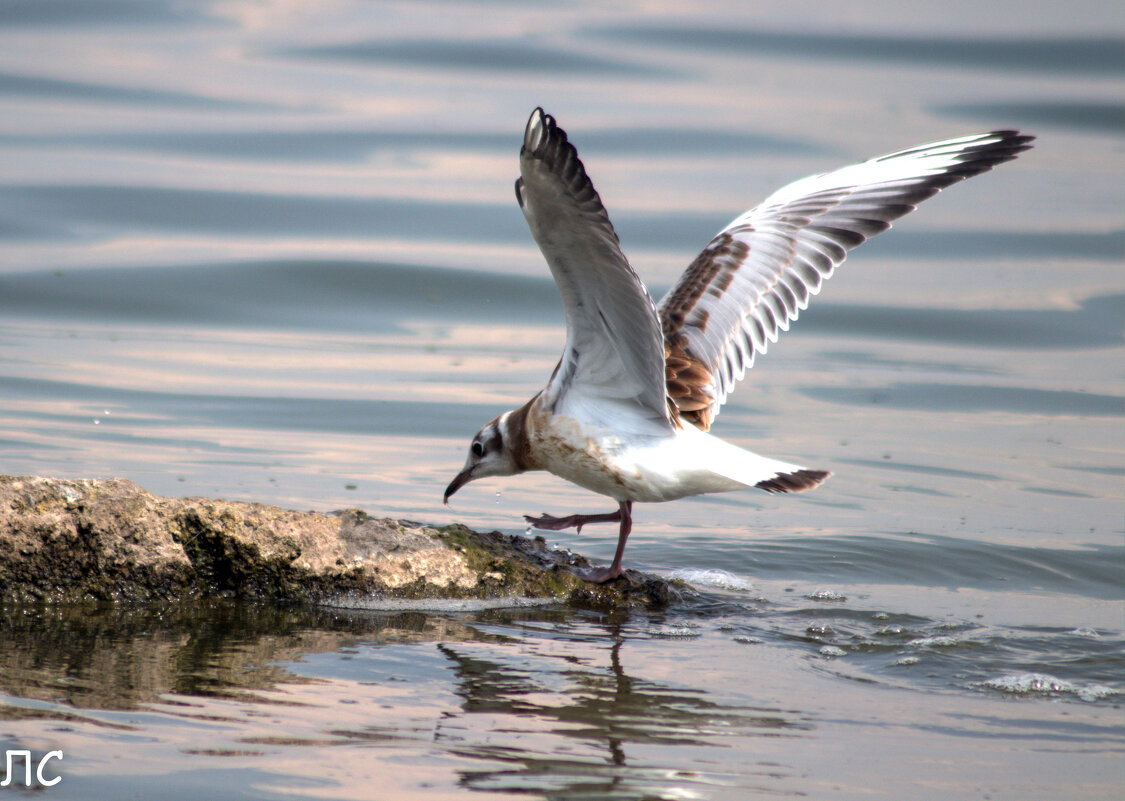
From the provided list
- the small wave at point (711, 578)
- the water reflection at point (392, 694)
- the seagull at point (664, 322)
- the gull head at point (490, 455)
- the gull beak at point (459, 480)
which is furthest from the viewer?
the gull beak at point (459, 480)

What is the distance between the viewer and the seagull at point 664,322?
15.5 feet

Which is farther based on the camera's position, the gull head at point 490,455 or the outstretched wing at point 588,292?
the gull head at point 490,455

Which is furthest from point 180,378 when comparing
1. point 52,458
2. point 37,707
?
point 37,707

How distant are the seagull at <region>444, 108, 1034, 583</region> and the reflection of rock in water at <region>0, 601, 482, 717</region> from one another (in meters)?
1.16

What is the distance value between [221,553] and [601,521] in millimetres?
1786

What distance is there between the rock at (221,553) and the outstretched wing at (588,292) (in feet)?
2.78

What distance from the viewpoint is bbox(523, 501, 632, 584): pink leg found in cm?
554

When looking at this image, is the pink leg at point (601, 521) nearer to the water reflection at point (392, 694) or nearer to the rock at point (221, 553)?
the rock at point (221, 553)

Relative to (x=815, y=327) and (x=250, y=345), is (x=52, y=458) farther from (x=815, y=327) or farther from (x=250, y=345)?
(x=815, y=327)

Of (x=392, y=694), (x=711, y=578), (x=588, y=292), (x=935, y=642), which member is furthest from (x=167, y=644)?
(x=935, y=642)

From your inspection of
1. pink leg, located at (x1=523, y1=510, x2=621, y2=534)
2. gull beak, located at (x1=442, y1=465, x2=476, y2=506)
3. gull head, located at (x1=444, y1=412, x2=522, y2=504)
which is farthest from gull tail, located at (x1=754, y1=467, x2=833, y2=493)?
gull beak, located at (x1=442, y1=465, x2=476, y2=506)

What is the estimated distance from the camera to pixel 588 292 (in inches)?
203

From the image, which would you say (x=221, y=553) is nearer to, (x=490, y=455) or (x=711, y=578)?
(x=490, y=455)

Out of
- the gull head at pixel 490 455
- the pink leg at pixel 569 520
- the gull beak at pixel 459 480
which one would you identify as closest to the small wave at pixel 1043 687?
the pink leg at pixel 569 520
